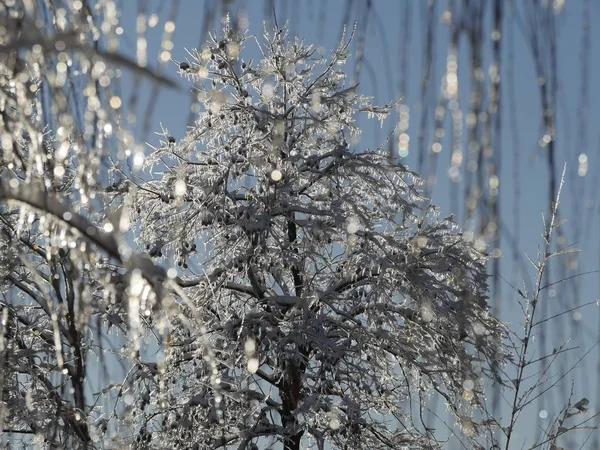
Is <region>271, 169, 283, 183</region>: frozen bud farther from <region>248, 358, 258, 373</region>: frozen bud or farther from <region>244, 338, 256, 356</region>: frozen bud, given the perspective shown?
<region>248, 358, 258, 373</region>: frozen bud

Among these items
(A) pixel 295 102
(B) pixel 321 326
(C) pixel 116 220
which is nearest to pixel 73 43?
(C) pixel 116 220

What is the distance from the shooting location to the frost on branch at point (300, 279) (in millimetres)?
9250

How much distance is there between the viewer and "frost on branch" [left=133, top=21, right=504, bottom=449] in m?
9.25

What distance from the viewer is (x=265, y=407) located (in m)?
9.71

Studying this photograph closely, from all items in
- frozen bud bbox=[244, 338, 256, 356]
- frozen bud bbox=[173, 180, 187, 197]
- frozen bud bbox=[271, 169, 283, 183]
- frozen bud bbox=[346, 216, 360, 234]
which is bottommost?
frozen bud bbox=[173, 180, 187, 197]

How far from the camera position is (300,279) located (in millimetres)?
11062

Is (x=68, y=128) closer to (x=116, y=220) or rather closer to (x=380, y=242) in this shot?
(x=116, y=220)

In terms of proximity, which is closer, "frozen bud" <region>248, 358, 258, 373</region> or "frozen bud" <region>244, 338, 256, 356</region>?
"frozen bud" <region>248, 358, 258, 373</region>

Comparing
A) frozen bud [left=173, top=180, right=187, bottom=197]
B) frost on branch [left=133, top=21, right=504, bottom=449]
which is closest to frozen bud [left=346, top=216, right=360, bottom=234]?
frost on branch [left=133, top=21, right=504, bottom=449]

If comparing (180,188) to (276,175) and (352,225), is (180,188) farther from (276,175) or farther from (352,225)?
(352,225)

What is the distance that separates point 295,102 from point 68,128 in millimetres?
9242

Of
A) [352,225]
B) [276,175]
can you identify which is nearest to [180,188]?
[276,175]

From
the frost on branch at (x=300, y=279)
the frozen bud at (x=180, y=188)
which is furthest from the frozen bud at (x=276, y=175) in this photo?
the frozen bud at (x=180, y=188)

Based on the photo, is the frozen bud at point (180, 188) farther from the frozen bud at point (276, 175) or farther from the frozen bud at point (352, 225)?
the frozen bud at point (352, 225)
